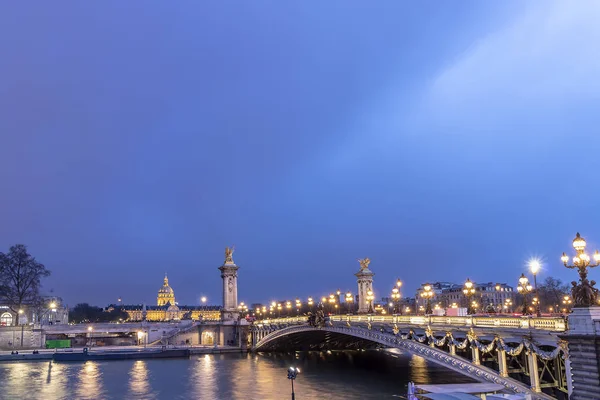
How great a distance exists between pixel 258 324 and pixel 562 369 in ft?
211

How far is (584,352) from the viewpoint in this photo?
70.8 ft

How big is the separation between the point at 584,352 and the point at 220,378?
3701cm

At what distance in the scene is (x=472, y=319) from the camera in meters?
30.6

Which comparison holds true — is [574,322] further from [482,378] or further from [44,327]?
[44,327]

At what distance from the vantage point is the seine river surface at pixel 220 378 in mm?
42625

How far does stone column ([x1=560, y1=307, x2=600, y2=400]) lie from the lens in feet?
68.8

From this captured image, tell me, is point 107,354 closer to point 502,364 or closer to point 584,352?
point 502,364

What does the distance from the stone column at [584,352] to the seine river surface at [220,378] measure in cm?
1913

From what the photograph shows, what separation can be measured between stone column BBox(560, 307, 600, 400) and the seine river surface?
19.1 meters

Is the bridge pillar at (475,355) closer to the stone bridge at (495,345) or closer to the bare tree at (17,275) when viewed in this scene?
the stone bridge at (495,345)

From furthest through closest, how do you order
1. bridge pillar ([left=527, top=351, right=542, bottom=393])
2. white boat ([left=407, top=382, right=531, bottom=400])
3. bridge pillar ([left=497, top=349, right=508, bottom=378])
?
bridge pillar ([left=497, top=349, right=508, bottom=378])
bridge pillar ([left=527, top=351, right=542, bottom=393])
white boat ([left=407, top=382, right=531, bottom=400])

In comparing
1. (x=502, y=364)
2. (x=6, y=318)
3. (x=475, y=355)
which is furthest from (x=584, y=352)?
(x=6, y=318)

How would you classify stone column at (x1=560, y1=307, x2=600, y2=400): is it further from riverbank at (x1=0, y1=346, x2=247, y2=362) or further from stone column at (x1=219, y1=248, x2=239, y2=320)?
stone column at (x1=219, y1=248, x2=239, y2=320)

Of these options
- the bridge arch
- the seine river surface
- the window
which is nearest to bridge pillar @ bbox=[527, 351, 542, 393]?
the bridge arch
